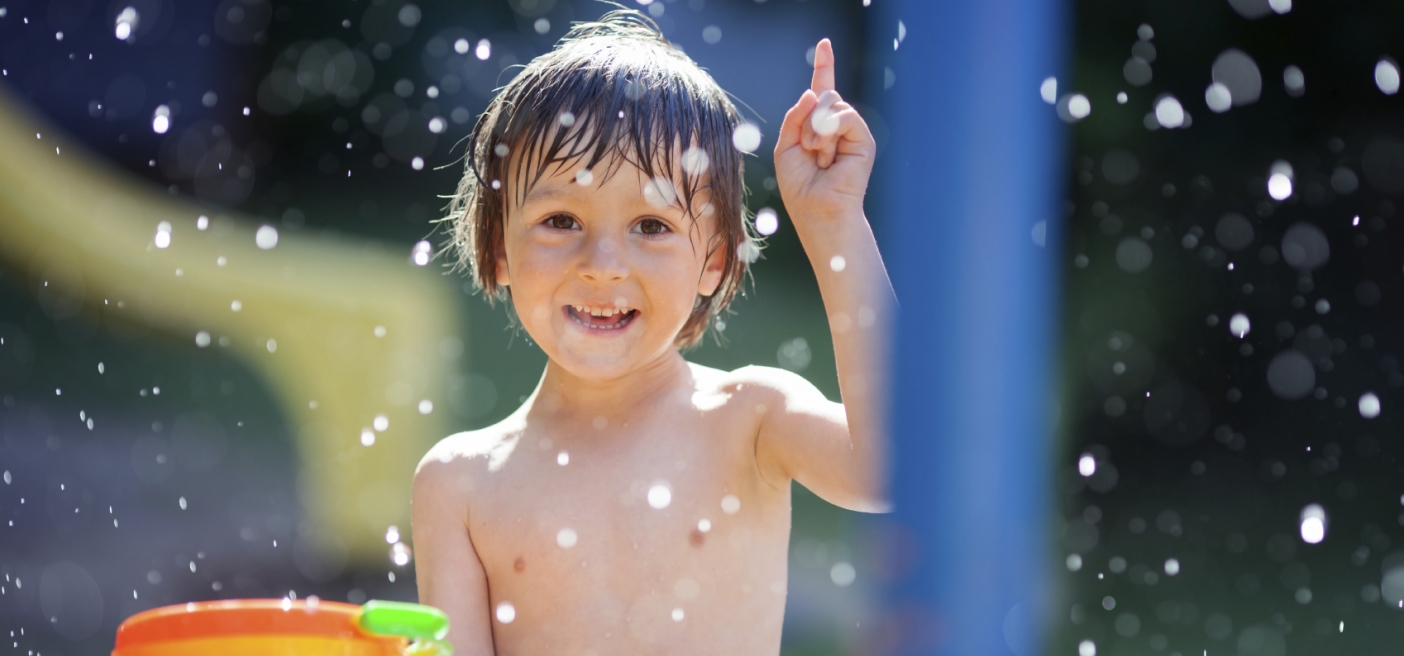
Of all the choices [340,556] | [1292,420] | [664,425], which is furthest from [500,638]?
[1292,420]

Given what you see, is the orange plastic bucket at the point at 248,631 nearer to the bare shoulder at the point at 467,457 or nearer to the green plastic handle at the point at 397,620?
the green plastic handle at the point at 397,620

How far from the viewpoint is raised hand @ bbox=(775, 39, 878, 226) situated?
3.64ft

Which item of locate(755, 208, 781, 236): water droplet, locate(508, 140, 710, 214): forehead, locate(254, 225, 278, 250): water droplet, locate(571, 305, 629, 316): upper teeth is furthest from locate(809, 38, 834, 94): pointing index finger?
locate(254, 225, 278, 250): water droplet

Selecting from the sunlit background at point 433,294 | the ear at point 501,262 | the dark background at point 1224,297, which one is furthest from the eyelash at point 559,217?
the dark background at point 1224,297

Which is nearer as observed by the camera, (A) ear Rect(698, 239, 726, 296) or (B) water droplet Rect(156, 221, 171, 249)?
(A) ear Rect(698, 239, 726, 296)

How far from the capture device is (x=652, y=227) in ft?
4.25

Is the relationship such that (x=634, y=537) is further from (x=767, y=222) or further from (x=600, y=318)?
(x=767, y=222)

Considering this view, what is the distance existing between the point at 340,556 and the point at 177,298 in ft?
2.70

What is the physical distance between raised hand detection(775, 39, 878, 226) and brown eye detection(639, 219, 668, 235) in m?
0.19

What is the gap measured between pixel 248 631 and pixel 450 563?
2.24 ft

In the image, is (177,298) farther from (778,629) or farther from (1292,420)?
(1292,420)

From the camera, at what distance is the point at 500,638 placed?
4.43 ft

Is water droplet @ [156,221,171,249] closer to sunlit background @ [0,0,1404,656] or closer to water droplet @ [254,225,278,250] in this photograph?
sunlit background @ [0,0,1404,656]

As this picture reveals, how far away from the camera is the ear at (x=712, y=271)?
4.55 ft
